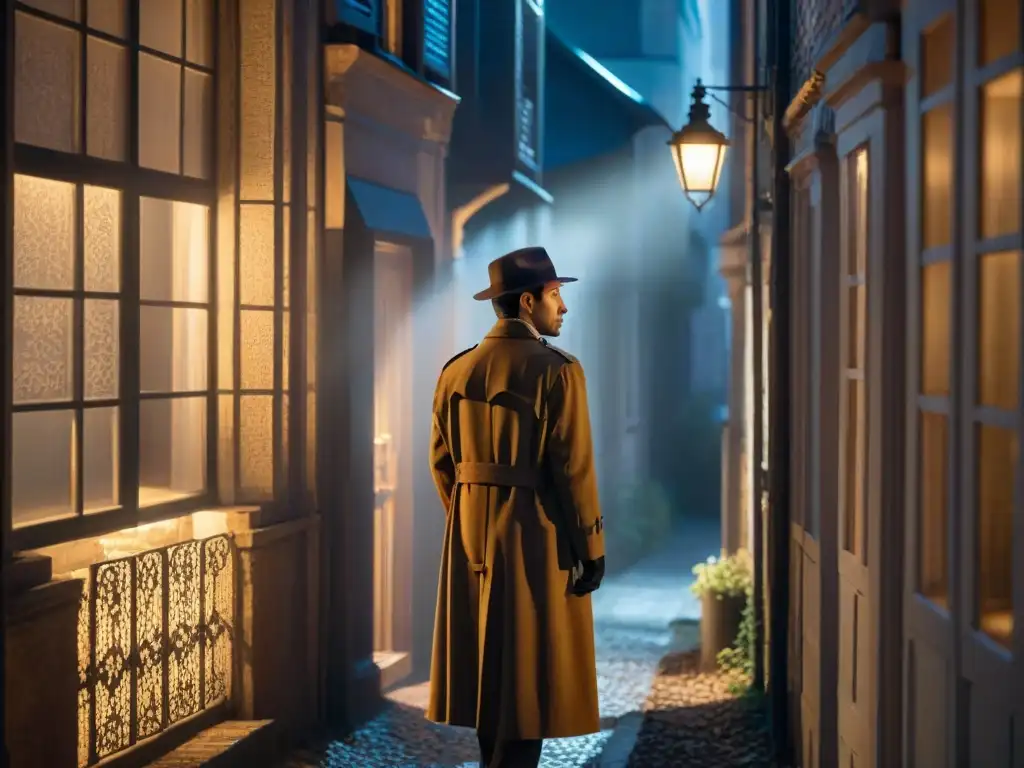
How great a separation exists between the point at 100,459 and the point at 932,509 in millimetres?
3833

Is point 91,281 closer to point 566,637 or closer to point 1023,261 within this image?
point 566,637

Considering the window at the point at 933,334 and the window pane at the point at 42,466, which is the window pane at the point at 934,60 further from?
the window pane at the point at 42,466

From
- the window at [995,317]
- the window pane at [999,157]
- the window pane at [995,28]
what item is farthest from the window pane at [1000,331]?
the window pane at [995,28]

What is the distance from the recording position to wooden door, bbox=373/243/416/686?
10055mm

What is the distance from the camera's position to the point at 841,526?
20.2 ft

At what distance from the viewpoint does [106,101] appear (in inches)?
256

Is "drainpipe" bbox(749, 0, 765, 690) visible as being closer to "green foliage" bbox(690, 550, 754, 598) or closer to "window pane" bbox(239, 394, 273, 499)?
"green foliage" bbox(690, 550, 754, 598)

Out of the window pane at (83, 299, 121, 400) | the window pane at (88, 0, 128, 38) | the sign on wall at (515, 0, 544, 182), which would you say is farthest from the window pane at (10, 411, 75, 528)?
the sign on wall at (515, 0, 544, 182)

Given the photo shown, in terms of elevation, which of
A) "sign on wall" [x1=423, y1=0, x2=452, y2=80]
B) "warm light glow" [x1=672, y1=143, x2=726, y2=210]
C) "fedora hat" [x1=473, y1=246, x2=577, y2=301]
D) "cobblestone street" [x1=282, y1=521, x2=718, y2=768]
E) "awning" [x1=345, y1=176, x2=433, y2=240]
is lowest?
"cobblestone street" [x1=282, y1=521, x2=718, y2=768]

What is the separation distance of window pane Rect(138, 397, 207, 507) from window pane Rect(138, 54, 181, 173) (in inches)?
47.9

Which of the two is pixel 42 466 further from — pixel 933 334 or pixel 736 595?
pixel 736 595

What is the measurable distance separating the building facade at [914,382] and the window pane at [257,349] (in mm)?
2910

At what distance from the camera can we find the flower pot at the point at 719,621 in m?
10.4

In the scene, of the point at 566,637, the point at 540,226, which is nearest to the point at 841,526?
the point at 566,637
